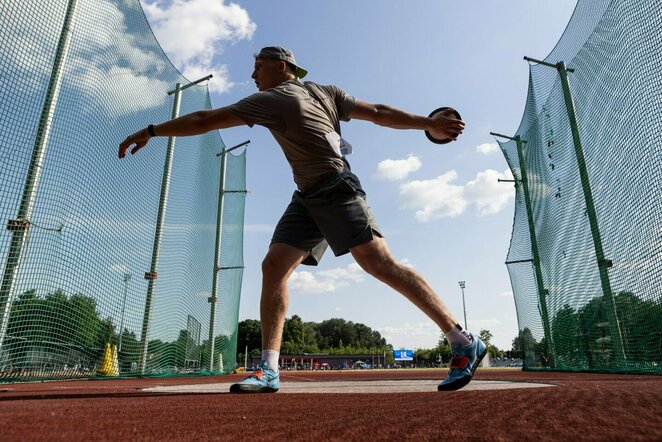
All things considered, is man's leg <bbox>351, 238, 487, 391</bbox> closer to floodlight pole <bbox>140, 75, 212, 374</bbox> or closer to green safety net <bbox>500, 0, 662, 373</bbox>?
green safety net <bbox>500, 0, 662, 373</bbox>

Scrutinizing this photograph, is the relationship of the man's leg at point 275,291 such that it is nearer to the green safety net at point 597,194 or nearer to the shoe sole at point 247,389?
the shoe sole at point 247,389

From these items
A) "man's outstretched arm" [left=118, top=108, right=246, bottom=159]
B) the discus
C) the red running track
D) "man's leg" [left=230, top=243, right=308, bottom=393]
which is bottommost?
the red running track

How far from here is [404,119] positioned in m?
2.96

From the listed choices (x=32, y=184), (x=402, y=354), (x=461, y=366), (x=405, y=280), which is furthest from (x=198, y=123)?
(x=402, y=354)

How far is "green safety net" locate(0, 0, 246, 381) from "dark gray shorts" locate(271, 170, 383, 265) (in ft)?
9.20

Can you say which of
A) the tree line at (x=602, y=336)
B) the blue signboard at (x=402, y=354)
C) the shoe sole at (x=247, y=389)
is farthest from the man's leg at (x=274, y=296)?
the blue signboard at (x=402, y=354)

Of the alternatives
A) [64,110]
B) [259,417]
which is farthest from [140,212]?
[259,417]

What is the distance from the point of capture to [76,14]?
482 cm

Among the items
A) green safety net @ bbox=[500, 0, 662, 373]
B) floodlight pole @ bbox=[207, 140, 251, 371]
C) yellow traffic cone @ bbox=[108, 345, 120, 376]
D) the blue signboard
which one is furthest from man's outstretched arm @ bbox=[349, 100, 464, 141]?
the blue signboard

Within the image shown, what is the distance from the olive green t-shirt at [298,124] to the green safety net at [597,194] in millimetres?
3311

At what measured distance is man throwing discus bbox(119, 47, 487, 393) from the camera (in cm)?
251

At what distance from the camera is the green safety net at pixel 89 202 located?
4.18 metres

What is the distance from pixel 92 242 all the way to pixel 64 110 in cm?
148

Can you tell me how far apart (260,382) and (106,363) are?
4291mm
